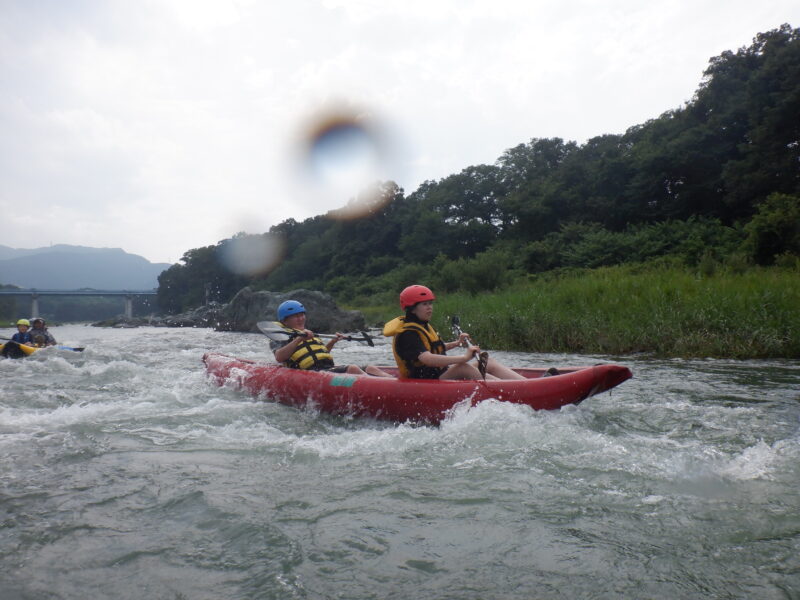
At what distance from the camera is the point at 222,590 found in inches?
83.1

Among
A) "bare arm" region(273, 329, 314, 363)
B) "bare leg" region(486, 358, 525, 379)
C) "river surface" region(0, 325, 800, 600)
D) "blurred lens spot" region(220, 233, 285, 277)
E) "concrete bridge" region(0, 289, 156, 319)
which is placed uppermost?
"blurred lens spot" region(220, 233, 285, 277)

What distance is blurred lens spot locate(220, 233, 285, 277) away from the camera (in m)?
72.1

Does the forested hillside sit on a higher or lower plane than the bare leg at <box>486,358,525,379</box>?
higher

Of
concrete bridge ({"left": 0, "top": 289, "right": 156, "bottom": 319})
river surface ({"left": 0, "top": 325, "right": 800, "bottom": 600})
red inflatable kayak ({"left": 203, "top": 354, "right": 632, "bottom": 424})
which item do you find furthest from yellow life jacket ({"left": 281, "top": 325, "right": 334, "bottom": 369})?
concrete bridge ({"left": 0, "top": 289, "right": 156, "bottom": 319})

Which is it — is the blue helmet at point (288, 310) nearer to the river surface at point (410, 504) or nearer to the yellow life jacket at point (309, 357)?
the yellow life jacket at point (309, 357)

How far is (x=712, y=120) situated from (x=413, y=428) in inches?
1036

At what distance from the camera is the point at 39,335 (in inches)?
450

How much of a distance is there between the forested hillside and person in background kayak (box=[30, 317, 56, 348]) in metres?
14.6

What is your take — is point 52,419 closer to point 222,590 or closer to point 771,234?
point 222,590

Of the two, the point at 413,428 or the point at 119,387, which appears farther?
the point at 119,387

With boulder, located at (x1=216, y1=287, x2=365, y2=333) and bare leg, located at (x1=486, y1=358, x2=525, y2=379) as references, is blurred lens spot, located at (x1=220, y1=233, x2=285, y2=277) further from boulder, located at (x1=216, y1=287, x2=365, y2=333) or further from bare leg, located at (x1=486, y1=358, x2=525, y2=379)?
bare leg, located at (x1=486, y1=358, x2=525, y2=379)

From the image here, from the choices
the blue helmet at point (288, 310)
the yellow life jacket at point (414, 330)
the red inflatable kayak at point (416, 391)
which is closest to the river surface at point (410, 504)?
the red inflatable kayak at point (416, 391)

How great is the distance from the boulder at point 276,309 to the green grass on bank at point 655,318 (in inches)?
386

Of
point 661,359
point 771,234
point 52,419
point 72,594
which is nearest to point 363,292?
point 771,234
